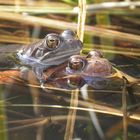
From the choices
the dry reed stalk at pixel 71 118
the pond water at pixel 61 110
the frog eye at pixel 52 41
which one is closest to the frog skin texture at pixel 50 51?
the frog eye at pixel 52 41

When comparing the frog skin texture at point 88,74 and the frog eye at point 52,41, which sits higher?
the frog eye at point 52,41

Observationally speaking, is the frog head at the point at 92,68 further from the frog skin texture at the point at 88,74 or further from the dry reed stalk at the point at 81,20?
the dry reed stalk at the point at 81,20

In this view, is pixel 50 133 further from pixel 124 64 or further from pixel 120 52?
pixel 120 52

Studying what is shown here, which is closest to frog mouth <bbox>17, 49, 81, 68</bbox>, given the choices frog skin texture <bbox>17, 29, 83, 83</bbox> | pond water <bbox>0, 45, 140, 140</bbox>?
frog skin texture <bbox>17, 29, 83, 83</bbox>

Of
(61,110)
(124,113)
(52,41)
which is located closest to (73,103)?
(61,110)

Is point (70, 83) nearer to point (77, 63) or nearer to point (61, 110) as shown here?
point (77, 63)
